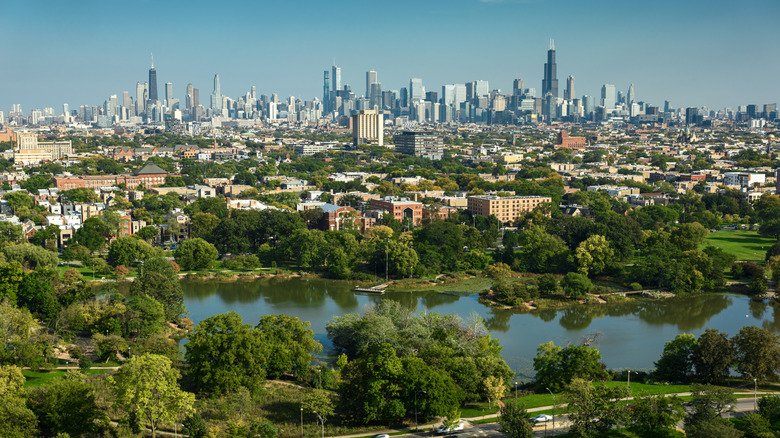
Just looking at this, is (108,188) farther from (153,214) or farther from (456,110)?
(456,110)

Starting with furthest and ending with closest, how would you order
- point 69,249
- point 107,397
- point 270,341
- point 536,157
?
Answer: point 536,157, point 69,249, point 270,341, point 107,397

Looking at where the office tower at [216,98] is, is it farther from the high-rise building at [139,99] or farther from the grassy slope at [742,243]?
the grassy slope at [742,243]

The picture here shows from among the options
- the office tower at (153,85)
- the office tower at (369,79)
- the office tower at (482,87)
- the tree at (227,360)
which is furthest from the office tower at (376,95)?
the tree at (227,360)

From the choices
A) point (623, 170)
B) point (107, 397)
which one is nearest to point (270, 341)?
point (107, 397)

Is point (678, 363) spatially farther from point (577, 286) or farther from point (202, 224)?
point (202, 224)

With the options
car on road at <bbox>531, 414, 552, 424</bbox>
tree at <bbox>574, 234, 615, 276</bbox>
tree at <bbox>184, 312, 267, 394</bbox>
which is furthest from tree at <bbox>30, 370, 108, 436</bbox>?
tree at <bbox>574, 234, 615, 276</bbox>

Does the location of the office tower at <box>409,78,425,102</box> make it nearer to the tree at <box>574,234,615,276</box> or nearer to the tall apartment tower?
the tall apartment tower
